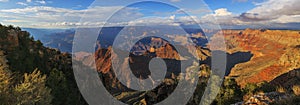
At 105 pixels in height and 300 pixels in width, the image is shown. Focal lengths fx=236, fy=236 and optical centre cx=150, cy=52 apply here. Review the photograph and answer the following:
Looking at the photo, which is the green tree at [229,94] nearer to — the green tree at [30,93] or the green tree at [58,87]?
the green tree at [30,93]

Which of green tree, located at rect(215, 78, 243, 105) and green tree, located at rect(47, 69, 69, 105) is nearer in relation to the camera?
green tree, located at rect(215, 78, 243, 105)

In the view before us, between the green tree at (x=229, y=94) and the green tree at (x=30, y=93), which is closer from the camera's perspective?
the green tree at (x=30, y=93)

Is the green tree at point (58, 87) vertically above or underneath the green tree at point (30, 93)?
underneath

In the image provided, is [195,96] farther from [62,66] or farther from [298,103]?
[62,66]

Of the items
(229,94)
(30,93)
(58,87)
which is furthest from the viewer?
(58,87)

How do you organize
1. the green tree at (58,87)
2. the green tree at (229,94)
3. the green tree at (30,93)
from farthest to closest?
the green tree at (58,87) < the green tree at (229,94) < the green tree at (30,93)

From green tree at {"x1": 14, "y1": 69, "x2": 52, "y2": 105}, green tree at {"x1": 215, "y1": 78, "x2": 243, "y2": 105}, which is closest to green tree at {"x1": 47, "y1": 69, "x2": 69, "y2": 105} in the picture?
green tree at {"x1": 14, "y1": 69, "x2": 52, "y2": 105}

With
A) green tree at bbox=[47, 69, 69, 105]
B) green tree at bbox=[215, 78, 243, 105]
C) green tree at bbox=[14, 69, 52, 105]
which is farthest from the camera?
green tree at bbox=[47, 69, 69, 105]

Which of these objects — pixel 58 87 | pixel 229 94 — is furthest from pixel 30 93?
pixel 229 94

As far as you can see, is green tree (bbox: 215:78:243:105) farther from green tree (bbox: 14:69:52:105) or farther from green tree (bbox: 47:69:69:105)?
green tree (bbox: 47:69:69:105)

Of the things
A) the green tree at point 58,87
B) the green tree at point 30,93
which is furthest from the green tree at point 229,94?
the green tree at point 58,87

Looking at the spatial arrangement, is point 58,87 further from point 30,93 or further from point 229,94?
point 229,94

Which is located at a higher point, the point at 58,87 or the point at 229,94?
the point at 58,87

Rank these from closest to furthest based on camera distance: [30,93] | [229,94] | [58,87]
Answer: [30,93] < [229,94] < [58,87]
